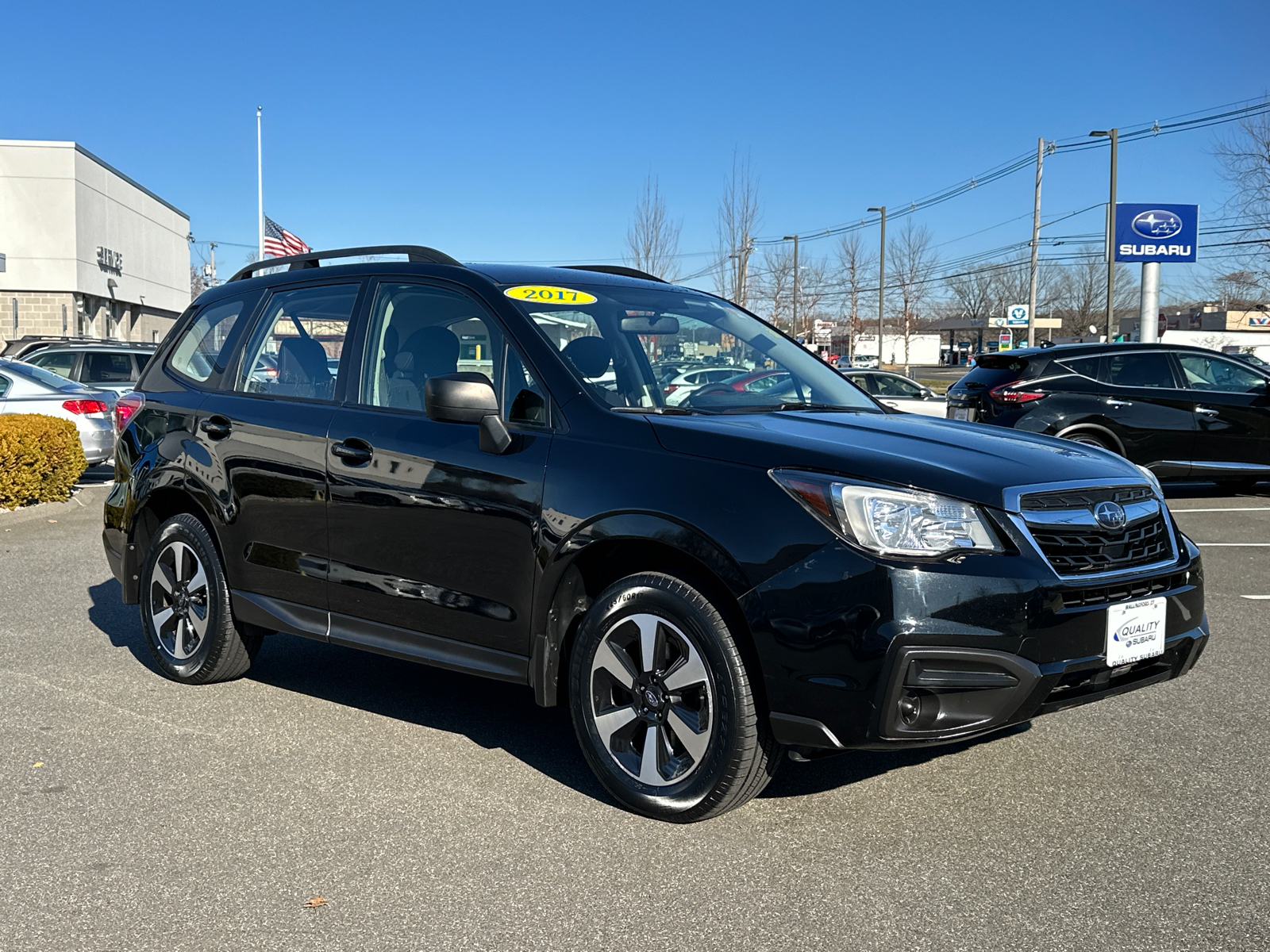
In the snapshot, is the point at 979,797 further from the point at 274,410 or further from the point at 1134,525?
the point at 274,410

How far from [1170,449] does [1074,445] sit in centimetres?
922

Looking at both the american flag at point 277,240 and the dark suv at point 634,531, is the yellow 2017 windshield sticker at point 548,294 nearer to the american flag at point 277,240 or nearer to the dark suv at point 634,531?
the dark suv at point 634,531

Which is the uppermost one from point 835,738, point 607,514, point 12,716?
point 607,514

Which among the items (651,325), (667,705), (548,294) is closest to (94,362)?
(548,294)

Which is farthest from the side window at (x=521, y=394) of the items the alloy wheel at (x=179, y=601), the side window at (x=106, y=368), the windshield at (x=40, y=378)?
the side window at (x=106, y=368)

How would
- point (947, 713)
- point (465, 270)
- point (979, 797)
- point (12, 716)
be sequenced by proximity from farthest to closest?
point (12, 716), point (465, 270), point (979, 797), point (947, 713)

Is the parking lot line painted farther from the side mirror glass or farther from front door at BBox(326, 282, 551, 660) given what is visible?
front door at BBox(326, 282, 551, 660)

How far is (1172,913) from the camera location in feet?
10.5

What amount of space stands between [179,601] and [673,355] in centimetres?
261

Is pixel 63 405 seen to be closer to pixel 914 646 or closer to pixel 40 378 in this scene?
pixel 40 378

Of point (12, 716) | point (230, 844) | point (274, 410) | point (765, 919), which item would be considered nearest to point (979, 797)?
point (765, 919)

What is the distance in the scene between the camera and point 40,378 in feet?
47.7

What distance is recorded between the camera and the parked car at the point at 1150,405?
12625 mm

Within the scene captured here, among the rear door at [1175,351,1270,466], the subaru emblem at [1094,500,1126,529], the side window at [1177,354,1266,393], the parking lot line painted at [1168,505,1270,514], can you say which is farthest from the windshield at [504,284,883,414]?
the side window at [1177,354,1266,393]
